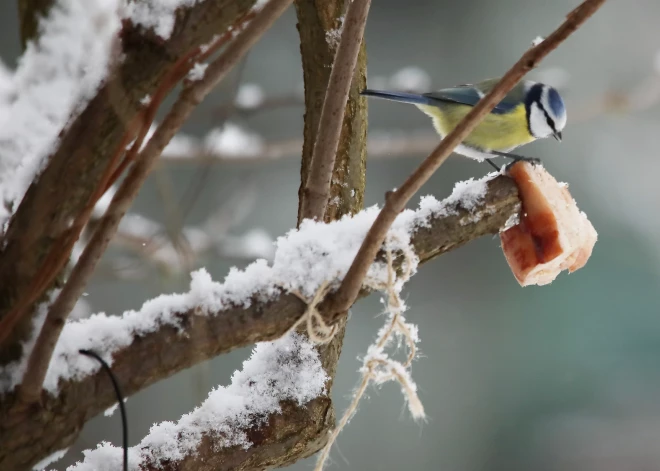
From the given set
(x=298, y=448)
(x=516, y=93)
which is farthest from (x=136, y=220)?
(x=298, y=448)

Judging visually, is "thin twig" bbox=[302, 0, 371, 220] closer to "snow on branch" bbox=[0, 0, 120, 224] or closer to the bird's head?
"snow on branch" bbox=[0, 0, 120, 224]

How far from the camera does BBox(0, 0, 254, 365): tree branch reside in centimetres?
59

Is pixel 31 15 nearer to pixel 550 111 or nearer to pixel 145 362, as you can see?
pixel 145 362

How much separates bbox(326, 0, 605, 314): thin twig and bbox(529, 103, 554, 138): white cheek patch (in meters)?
1.01

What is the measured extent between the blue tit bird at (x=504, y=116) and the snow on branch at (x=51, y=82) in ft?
3.33

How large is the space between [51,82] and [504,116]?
1200 millimetres

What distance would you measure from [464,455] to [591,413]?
582 mm

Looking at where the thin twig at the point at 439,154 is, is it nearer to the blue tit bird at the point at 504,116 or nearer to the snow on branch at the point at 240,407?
the snow on branch at the point at 240,407

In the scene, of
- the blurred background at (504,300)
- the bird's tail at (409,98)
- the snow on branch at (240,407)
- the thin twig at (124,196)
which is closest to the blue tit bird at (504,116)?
the bird's tail at (409,98)

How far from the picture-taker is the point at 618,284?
316 cm

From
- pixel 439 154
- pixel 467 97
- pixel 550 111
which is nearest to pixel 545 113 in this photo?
pixel 550 111

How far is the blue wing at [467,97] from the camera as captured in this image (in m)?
1.61

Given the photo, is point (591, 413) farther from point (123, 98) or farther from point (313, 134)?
point (123, 98)

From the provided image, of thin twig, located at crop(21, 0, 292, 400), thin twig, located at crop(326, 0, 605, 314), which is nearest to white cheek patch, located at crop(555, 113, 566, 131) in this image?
thin twig, located at crop(326, 0, 605, 314)
